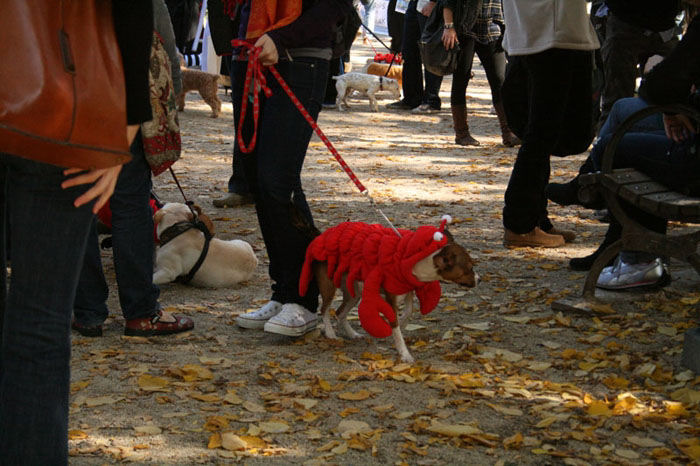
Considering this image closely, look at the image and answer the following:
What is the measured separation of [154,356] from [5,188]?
2.10 meters

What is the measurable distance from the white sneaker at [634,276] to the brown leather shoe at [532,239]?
47.5 inches

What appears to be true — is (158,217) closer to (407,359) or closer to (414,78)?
(407,359)

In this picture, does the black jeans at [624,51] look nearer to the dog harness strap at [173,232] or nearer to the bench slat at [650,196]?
the bench slat at [650,196]

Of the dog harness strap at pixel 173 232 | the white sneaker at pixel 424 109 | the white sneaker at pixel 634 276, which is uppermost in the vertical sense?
the white sneaker at pixel 424 109

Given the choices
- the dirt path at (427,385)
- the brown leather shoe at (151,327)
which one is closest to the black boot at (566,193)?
the dirt path at (427,385)

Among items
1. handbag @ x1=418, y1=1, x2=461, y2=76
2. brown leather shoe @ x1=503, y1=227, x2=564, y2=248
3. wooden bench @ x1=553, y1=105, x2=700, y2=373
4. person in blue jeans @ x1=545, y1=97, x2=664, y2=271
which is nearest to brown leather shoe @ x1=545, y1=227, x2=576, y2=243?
brown leather shoe @ x1=503, y1=227, x2=564, y2=248

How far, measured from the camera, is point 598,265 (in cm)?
478

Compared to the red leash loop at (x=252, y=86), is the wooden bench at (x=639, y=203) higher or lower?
lower

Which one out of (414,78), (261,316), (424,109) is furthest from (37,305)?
(414,78)

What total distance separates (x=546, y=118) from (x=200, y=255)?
2323 millimetres

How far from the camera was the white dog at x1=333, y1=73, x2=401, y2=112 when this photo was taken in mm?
14336

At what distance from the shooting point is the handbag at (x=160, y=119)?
4.30 m

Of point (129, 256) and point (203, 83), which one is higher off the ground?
point (203, 83)

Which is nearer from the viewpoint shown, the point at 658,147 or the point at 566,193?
the point at 658,147
